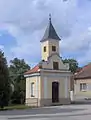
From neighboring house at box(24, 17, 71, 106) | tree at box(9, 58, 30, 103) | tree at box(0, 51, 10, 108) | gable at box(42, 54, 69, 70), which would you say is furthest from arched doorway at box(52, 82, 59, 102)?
tree at box(0, 51, 10, 108)

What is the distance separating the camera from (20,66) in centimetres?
7588

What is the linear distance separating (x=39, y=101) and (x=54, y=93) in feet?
9.49

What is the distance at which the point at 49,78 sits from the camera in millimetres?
47719

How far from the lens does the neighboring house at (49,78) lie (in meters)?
47.1

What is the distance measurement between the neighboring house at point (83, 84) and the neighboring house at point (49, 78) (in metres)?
10.8

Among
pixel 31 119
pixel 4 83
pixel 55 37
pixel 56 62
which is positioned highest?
pixel 55 37

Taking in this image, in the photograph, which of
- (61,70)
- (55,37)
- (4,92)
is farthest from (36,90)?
(4,92)

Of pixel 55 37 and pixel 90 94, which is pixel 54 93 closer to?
pixel 55 37

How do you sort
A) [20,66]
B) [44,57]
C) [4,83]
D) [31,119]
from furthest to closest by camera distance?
[20,66], [44,57], [4,83], [31,119]

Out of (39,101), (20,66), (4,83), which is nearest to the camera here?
(4,83)

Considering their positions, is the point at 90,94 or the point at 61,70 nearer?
the point at 61,70

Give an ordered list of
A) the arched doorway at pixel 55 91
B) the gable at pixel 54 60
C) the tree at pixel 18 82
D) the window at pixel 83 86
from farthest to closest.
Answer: the window at pixel 83 86 → the tree at pixel 18 82 → the arched doorway at pixel 55 91 → the gable at pixel 54 60

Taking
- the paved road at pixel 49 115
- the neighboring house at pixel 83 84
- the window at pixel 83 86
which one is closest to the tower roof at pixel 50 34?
the neighboring house at pixel 83 84

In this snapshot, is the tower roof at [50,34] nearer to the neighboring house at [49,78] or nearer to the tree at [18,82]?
the neighboring house at [49,78]
